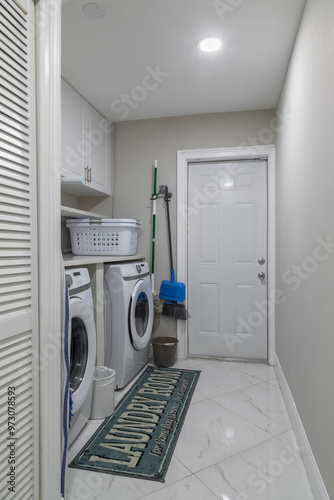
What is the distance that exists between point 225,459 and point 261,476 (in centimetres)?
20

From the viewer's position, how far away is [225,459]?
1646mm

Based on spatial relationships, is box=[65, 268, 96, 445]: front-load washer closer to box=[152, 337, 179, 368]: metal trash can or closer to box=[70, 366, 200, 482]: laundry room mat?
box=[70, 366, 200, 482]: laundry room mat

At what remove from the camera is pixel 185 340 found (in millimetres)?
3146

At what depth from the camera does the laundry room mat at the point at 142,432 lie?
1598 millimetres

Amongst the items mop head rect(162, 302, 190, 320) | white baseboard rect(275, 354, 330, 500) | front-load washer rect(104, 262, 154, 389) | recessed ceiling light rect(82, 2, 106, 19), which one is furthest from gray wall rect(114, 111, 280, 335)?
recessed ceiling light rect(82, 2, 106, 19)

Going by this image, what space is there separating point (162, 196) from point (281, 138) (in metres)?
Result: 1.18

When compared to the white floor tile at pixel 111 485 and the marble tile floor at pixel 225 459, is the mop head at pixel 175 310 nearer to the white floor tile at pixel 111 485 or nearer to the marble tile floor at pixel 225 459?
the marble tile floor at pixel 225 459

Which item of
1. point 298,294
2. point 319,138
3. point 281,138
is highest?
point 281,138

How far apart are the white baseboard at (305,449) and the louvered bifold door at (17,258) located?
3.62ft

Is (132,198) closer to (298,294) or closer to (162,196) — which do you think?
(162,196)

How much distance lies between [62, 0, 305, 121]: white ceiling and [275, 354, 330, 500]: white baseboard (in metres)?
2.22

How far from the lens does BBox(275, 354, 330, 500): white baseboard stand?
130 centimetres

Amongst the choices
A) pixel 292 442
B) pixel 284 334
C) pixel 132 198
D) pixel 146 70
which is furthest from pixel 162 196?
pixel 292 442

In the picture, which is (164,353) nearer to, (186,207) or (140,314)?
(140,314)
